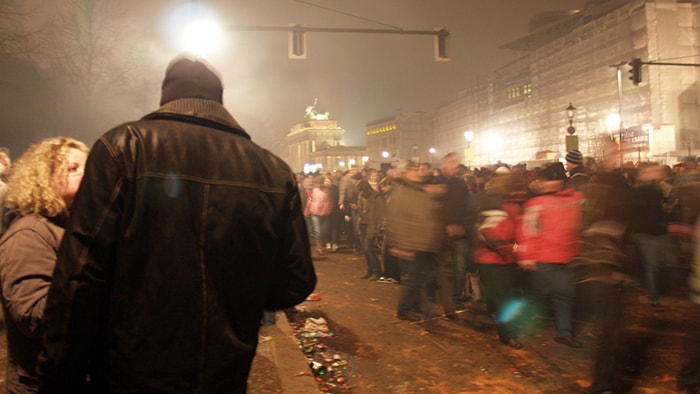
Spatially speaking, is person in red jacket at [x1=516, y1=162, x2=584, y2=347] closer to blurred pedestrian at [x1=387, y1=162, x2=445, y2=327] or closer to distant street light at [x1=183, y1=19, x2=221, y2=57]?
blurred pedestrian at [x1=387, y1=162, x2=445, y2=327]

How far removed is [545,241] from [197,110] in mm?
5102

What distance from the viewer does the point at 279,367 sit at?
5.32 m

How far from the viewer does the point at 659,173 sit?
7.45m

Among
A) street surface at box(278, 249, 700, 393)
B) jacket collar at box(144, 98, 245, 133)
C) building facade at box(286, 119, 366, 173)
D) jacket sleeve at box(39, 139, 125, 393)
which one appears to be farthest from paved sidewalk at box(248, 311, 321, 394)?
building facade at box(286, 119, 366, 173)

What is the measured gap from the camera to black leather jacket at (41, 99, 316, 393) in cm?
167

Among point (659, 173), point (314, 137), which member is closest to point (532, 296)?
point (659, 173)

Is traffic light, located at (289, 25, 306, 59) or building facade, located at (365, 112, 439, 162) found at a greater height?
building facade, located at (365, 112, 439, 162)

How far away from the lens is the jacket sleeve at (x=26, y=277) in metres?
1.96

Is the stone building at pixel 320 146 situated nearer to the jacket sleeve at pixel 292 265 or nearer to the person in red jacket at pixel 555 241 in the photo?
the person in red jacket at pixel 555 241

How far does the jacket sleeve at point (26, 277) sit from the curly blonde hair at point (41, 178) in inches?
5.7

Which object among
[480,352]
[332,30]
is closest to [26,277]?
[480,352]

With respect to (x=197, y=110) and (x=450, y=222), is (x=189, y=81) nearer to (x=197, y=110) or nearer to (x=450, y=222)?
(x=197, y=110)

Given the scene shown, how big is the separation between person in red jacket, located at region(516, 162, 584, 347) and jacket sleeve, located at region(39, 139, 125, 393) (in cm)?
530

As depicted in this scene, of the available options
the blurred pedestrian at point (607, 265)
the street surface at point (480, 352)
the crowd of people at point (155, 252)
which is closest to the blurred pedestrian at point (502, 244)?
the street surface at point (480, 352)
